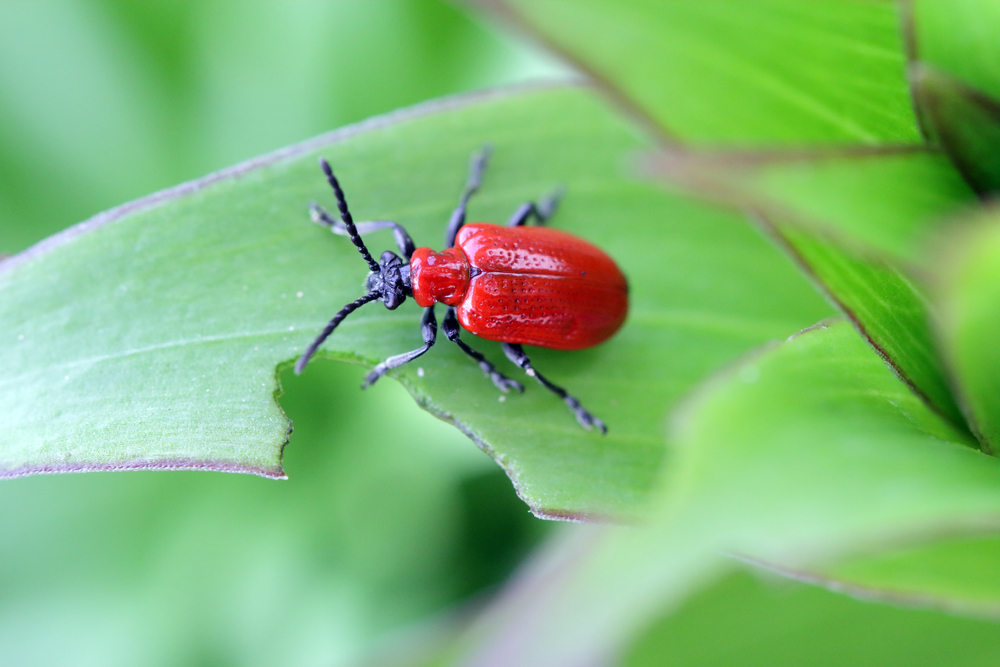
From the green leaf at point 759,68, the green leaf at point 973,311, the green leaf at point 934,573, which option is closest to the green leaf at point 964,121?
the green leaf at point 759,68

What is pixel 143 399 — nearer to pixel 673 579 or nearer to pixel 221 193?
pixel 221 193

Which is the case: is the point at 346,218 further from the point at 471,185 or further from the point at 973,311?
the point at 973,311

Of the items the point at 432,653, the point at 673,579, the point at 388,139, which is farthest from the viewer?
the point at 388,139

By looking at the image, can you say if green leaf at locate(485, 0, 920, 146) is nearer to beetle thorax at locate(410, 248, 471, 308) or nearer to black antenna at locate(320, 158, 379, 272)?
black antenna at locate(320, 158, 379, 272)

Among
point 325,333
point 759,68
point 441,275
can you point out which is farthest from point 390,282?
point 759,68

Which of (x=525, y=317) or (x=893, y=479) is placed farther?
(x=525, y=317)

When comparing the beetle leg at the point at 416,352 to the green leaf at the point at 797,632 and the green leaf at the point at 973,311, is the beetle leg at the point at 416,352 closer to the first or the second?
the green leaf at the point at 797,632

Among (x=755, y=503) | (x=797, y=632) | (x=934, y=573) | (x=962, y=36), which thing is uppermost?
(x=962, y=36)

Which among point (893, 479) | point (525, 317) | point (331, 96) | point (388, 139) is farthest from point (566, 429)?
point (331, 96)
